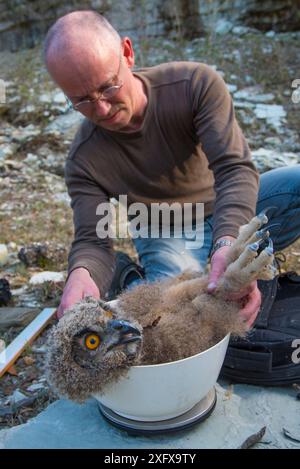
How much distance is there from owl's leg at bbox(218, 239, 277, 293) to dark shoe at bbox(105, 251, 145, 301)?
1.09 m

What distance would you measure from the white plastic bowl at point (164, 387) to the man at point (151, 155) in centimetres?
31

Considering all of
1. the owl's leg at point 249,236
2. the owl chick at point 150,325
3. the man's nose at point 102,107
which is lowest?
the owl chick at point 150,325

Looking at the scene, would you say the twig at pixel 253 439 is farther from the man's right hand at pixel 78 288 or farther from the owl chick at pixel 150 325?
the man's right hand at pixel 78 288

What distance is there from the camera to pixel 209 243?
3127 millimetres

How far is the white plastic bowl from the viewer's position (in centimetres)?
164

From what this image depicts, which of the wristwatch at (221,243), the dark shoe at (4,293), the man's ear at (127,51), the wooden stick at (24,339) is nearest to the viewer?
the wristwatch at (221,243)

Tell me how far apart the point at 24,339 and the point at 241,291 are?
1481mm

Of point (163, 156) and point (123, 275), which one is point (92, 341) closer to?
point (123, 275)

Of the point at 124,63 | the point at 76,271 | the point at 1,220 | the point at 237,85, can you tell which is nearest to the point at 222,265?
the point at 76,271

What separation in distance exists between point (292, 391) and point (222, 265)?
615mm

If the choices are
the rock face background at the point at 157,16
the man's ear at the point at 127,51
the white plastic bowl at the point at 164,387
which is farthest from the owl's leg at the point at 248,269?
the rock face background at the point at 157,16

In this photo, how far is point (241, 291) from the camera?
1943 millimetres

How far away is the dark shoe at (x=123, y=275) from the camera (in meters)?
2.95

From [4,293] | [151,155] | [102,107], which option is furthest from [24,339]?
[102,107]
